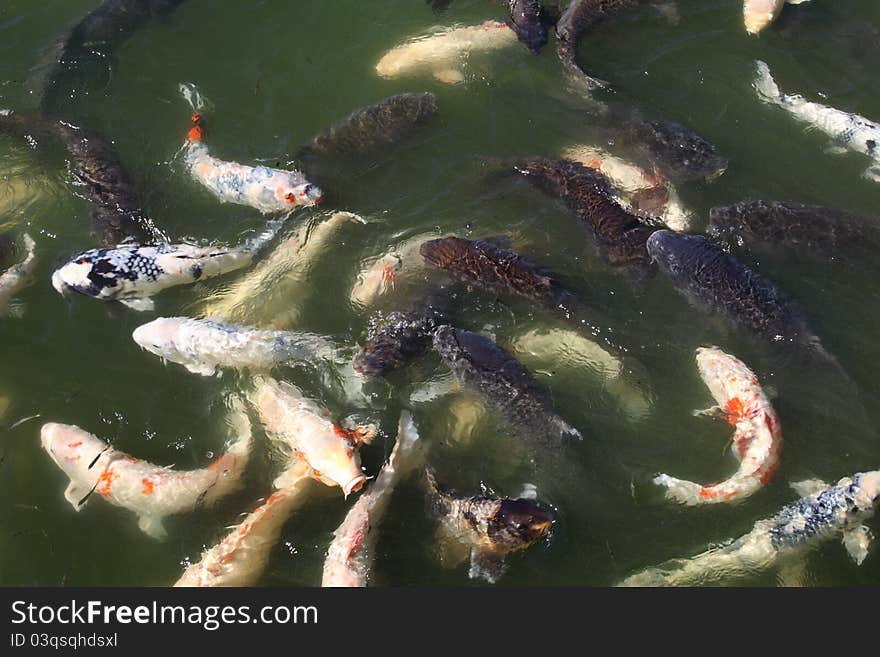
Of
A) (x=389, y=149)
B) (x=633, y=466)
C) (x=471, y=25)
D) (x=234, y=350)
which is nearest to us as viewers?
(x=633, y=466)

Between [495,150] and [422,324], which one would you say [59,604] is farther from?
[495,150]

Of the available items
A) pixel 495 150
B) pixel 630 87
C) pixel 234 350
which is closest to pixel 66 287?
pixel 234 350

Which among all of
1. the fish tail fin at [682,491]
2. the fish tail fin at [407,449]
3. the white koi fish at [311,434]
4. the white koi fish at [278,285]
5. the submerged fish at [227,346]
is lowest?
the fish tail fin at [682,491]

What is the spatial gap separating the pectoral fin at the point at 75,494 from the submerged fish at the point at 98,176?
2857mm

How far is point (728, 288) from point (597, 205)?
170 centimetres

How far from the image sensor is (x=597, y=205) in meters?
7.77

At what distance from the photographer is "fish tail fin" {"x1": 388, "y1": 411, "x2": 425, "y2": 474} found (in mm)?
6265

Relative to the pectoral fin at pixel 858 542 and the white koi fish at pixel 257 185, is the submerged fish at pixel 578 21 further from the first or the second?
the pectoral fin at pixel 858 542

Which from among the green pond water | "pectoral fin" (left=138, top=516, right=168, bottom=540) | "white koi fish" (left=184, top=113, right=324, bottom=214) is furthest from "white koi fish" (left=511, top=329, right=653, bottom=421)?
"pectoral fin" (left=138, top=516, right=168, bottom=540)

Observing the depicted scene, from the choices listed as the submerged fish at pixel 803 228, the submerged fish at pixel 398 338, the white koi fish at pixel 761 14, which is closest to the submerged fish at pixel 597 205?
the submerged fish at pixel 803 228

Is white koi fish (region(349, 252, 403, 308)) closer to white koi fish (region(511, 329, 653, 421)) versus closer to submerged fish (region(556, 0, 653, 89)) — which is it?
white koi fish (region(511, 329, 653, 421))

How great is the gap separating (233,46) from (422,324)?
6.00 metres

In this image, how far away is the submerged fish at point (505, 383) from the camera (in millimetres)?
6332

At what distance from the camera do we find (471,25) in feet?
33.4
